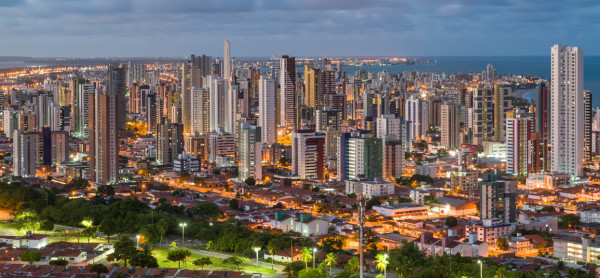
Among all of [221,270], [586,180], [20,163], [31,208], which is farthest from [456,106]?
[221,270]

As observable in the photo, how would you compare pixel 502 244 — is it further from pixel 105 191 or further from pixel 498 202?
pixel 105 191

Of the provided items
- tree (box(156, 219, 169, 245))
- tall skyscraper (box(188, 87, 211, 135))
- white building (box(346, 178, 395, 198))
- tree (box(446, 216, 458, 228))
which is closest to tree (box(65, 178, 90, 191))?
white building (box(346, 178, 395, 198))

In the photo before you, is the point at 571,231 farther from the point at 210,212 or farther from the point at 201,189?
the point at 201,189

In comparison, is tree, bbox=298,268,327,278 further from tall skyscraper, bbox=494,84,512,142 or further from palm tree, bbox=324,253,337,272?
tall skyscraper, bbox=494,84,512,142

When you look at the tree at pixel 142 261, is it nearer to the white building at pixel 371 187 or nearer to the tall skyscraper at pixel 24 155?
the white building at pixel 371 187

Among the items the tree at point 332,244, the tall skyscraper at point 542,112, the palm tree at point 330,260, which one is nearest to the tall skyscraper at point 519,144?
the tall skyscraper at point 542,112

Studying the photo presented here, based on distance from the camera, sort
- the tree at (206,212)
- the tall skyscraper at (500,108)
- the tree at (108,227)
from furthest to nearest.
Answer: the tall skyscraper at (500,108), the tree at (206,212), the tree at (108,227)
